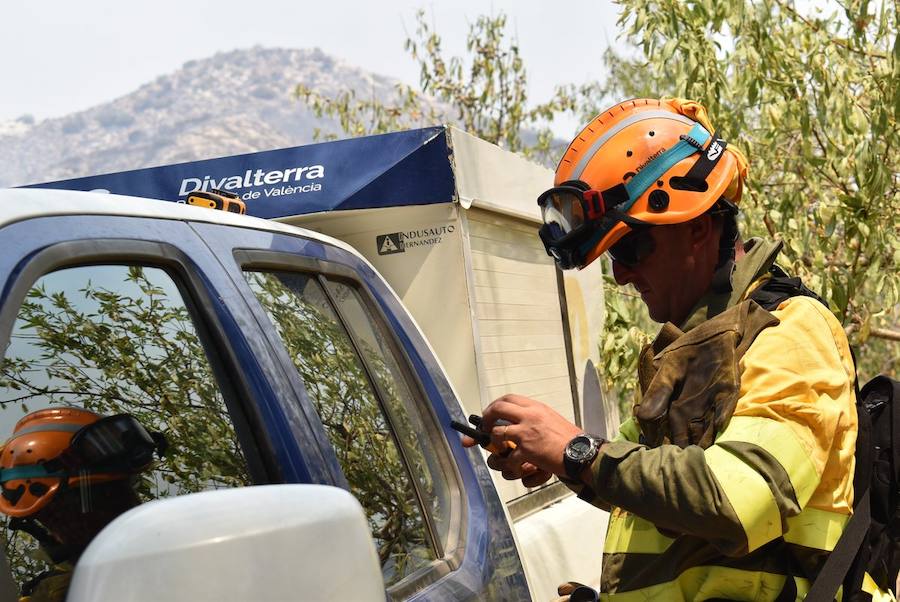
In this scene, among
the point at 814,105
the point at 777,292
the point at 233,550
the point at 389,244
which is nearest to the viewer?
the point at 233,550

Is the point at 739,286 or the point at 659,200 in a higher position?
the point at 659,200

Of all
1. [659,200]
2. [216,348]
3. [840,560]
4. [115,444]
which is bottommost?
[840,560]

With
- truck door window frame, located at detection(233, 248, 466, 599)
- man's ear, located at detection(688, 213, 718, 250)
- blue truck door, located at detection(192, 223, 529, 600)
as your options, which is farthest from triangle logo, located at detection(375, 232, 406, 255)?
man's ear, located at detection(688, 213, 718, 250)

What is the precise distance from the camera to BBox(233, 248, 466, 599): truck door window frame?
2.10 metres

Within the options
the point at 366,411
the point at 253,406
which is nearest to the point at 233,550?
the point at 253,406

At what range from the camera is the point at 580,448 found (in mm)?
1952

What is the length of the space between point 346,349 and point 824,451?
1043mm

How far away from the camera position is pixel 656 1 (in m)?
6.55

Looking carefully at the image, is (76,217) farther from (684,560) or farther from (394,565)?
(684,560)

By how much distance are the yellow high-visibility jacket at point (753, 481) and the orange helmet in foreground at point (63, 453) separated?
2.66 feet

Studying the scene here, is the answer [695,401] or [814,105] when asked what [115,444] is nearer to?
[695,401]

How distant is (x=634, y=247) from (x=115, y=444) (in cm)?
118

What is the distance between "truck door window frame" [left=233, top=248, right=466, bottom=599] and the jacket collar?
68 cm

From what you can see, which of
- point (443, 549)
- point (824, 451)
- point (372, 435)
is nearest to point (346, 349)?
point (372, 435)
